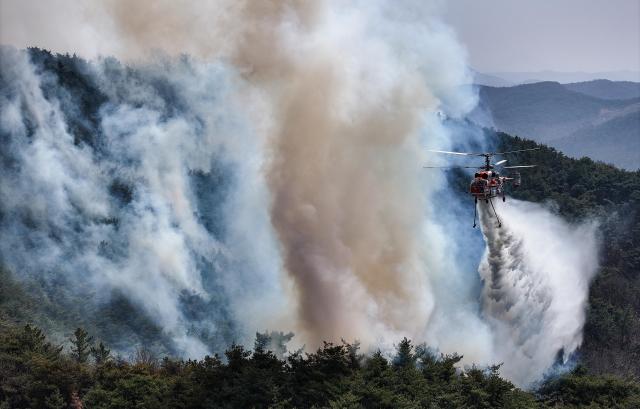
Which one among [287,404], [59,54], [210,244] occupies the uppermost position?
[59,54]

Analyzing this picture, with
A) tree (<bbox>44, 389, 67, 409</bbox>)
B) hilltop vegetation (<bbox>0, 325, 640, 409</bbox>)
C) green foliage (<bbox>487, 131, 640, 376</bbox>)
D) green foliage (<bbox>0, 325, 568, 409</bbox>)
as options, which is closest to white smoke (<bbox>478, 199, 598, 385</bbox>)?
hilltop vegetation (<bbox>0, 325, 640, 409</bbox>)

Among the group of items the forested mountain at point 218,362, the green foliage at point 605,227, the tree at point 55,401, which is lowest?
the tree at point 55,401

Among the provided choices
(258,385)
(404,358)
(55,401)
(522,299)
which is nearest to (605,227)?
(522,299)

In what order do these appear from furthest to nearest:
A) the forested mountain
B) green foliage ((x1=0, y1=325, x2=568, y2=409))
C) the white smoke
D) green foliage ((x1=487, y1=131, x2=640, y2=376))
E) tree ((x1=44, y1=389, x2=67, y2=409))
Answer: green foliage ((x1=487, y1=131, x2=640, y2=376)), the white smoke, tree ((x1=44, y1=389, x2=67, y2=409)), the forested mountain, green foliage ((x1=0, y1=325, x2=568, y2=409))

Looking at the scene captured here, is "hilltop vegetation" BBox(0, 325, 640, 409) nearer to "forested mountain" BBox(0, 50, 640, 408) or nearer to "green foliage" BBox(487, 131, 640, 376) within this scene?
"forested mountain" BBox(0, 50, 640, 408)

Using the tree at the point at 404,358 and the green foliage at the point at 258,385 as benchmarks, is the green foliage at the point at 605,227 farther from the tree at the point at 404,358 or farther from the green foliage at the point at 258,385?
the green foliage at the point at 258,385

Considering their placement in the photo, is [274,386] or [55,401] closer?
[274,386]

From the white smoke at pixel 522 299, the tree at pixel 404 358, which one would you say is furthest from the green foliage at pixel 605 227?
the tree at pixel 404 358

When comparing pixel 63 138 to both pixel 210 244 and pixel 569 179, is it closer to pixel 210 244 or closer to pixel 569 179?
pixel 210 244

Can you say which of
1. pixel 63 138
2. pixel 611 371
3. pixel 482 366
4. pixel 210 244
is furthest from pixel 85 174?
pixel 611 371

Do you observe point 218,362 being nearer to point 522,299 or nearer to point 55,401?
point 55,401

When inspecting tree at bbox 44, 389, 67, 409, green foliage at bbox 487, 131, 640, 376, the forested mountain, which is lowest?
tree at bbox 44, 389, 67, 409
